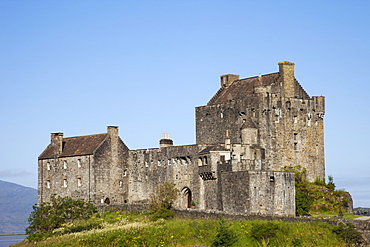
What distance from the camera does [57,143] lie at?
84.1 metres

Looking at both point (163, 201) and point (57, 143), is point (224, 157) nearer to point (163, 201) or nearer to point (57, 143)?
point (163, 201)

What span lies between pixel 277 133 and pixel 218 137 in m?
6.86

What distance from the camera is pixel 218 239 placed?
5475cm

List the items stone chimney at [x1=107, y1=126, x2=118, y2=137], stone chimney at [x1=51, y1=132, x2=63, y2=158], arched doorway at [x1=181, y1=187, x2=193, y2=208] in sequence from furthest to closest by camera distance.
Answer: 1. stone chimney at [x1=51, y1=132, x2=63, y2=158]
2. stone chimney at [x1=107, y1=126, x2=118, y2=137]
3. arched doorway at [x1=181, y1=187, x2=193, y2=208]

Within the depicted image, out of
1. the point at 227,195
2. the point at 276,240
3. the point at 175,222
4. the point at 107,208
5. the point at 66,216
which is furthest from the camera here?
the point at 107,208

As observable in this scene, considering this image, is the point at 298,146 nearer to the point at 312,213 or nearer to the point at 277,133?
the point at 277,133

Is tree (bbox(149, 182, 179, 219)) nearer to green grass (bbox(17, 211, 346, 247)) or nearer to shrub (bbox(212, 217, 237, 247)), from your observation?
green grass (bbox(17, 211, 346, 247))

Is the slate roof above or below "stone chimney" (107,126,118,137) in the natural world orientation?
below

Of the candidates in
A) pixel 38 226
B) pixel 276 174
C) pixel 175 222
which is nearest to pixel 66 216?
pixel 38 226

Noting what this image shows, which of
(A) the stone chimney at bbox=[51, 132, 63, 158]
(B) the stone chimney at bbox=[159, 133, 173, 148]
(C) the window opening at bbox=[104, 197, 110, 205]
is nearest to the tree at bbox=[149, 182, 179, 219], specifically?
(B) the stone chimney at bbox=[159, 133, 173, 148]

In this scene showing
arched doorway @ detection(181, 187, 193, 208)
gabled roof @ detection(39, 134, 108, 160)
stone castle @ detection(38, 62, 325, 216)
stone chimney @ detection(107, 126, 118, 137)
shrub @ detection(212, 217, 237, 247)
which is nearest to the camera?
shrub @ detection(212, 217, 237, 247)

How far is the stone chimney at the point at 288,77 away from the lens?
75.2 metres

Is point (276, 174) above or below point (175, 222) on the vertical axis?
above

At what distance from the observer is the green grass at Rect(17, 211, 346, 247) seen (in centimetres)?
5475
